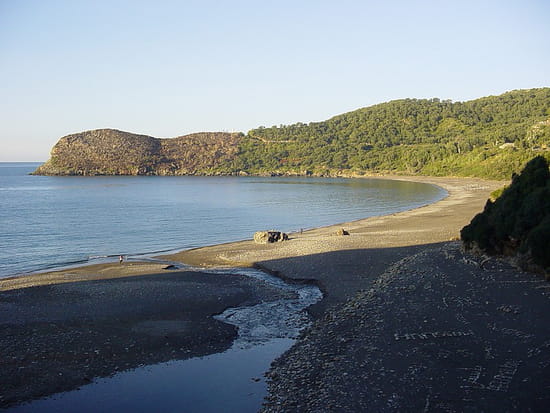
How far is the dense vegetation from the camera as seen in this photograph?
17.0m

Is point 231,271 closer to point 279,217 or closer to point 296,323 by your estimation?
point 296,323

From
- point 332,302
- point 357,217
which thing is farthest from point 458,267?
point 357,217

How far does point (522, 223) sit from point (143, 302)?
14.7 meters

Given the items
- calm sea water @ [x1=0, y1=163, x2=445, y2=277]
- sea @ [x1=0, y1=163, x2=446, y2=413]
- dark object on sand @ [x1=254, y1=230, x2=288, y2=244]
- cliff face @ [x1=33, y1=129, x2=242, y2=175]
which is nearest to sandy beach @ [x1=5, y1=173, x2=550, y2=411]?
sea @ [x1=0, y1=163, x2=446, y2=413]

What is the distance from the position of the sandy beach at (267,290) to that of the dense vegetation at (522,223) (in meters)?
1.13

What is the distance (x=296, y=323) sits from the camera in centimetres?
1620

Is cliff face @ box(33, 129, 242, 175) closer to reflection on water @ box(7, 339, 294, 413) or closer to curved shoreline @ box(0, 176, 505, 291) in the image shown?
curved shoreline @ box(0, 176, 505, 291)

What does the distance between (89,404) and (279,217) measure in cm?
4158

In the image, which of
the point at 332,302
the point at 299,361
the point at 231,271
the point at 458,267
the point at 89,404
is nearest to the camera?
the point at 89,404

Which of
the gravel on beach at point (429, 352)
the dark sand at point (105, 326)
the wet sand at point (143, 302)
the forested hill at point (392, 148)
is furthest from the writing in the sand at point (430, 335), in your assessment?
the forested hill at point (392, 148)

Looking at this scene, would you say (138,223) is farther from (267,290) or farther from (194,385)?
(194,385)

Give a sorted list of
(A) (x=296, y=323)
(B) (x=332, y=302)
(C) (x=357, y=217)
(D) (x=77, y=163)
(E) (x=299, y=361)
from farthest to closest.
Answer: (D) (x=77, y=163), (C) (x=357, y=217), (B) (x=332, y=302), (A) (x=296, y=323), (E) (x=299, y=361)

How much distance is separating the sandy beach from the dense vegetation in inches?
44.3

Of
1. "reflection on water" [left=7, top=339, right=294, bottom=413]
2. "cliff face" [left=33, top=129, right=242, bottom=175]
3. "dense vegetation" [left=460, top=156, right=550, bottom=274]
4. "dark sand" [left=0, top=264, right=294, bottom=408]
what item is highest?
"cliff face" [left=33, top=129, right=242, bottom=175]
